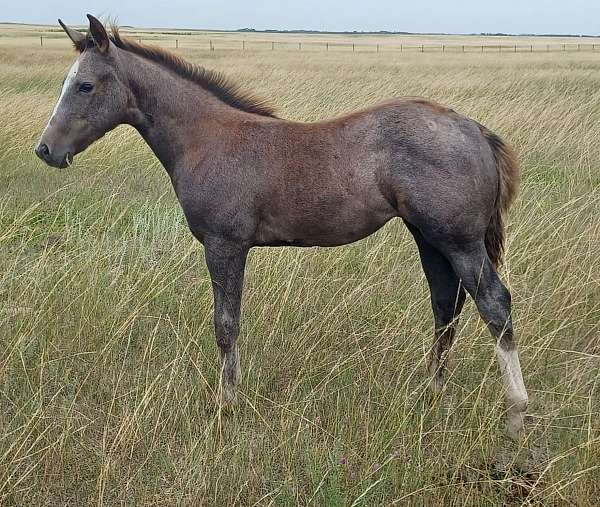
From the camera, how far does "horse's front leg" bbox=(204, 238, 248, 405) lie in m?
3.38

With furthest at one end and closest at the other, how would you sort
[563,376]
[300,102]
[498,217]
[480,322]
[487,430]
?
1. [300,102]
2. [480,322]
3. [563,376]
4. [498,217]
5. [487,430]

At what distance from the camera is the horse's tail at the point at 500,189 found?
3.27 metres

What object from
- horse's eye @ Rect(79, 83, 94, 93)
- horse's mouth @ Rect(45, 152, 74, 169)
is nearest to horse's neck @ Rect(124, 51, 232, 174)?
horse's eye @ Rect(79, 83, 94, 93)

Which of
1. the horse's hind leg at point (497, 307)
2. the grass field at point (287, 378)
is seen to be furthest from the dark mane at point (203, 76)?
the horse's hind leg at point (497, 307)

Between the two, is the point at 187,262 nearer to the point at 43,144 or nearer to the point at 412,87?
the point at 43,144

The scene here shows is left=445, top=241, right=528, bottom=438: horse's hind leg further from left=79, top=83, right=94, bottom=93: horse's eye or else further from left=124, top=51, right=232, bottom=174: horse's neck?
left=79, top=83, right=94, bottom=93: horse's eye

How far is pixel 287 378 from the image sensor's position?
3.78 meters

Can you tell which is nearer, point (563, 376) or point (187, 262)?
point (563, 376)

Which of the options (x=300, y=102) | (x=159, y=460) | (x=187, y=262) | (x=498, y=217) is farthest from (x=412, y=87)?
(x=159, y=460)

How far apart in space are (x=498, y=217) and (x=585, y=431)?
3.78 feet

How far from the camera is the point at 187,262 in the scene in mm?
5215

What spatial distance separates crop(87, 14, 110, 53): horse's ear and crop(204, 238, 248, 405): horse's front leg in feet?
3.82

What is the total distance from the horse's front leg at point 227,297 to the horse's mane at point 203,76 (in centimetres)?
89

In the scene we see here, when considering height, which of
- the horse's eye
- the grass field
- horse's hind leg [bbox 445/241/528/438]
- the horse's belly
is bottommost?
the grass field
